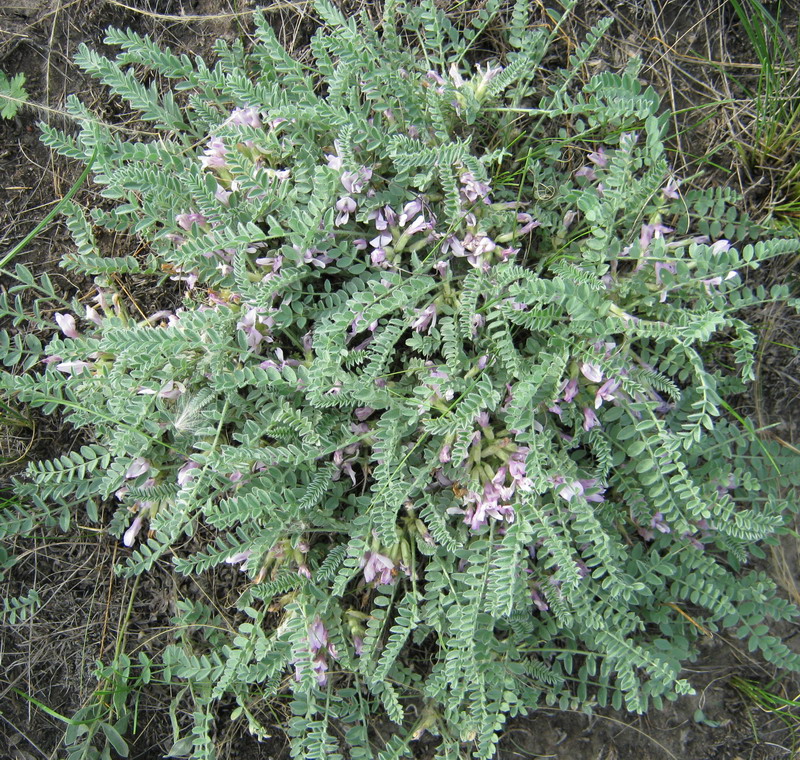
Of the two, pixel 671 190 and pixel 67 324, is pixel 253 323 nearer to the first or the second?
pixel 67 324

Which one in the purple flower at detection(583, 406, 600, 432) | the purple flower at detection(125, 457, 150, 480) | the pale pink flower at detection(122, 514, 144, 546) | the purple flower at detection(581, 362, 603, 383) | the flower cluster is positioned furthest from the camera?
the pale pink flower at detection(122, 514, 144, 546)

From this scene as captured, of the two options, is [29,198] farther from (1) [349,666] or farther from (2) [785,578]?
(2) [785,578]

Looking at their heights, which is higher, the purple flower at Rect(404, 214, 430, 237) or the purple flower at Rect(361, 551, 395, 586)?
the purple flower at Rect(404, 214, 430, 237)

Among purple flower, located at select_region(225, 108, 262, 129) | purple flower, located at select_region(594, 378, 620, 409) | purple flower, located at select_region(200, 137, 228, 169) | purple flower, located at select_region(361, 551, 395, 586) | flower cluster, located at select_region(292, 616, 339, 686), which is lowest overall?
flower cluster, located at select_region(292, 616, 339, 686)

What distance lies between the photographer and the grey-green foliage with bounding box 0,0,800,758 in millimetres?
2410

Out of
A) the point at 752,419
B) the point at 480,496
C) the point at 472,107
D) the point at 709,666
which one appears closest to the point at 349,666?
the point at 480,496

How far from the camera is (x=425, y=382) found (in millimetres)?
2523

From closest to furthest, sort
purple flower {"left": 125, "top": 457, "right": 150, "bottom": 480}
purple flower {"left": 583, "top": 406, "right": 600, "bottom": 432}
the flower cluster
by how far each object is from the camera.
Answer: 1. purple flower {"left": 583, "top": 406, "right": 600, "bottom": 432}
2. the flower cluster
3. purple flower {"left": 125, "top": 457, "right": 150, "bottom": 480}

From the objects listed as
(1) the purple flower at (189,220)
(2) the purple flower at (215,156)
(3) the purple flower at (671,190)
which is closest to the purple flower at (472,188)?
(3) the purple flower at (671,190)

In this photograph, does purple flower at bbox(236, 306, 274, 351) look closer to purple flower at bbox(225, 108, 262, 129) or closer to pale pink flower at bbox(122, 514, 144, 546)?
purple flower at bbox(225, 108, 262, 129)

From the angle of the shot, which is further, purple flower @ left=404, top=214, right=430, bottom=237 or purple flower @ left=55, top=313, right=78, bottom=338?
purple flower @ left=55, top=313, right=78, bottom=338

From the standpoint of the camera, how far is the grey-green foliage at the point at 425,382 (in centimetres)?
241

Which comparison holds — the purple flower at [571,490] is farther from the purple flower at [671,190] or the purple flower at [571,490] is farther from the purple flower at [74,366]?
the purple flower at [74,366]

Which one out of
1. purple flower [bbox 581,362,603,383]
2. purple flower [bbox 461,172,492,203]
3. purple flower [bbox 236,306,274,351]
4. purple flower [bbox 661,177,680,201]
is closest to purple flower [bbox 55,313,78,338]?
purple flower [bbox 236,306,274,351]
